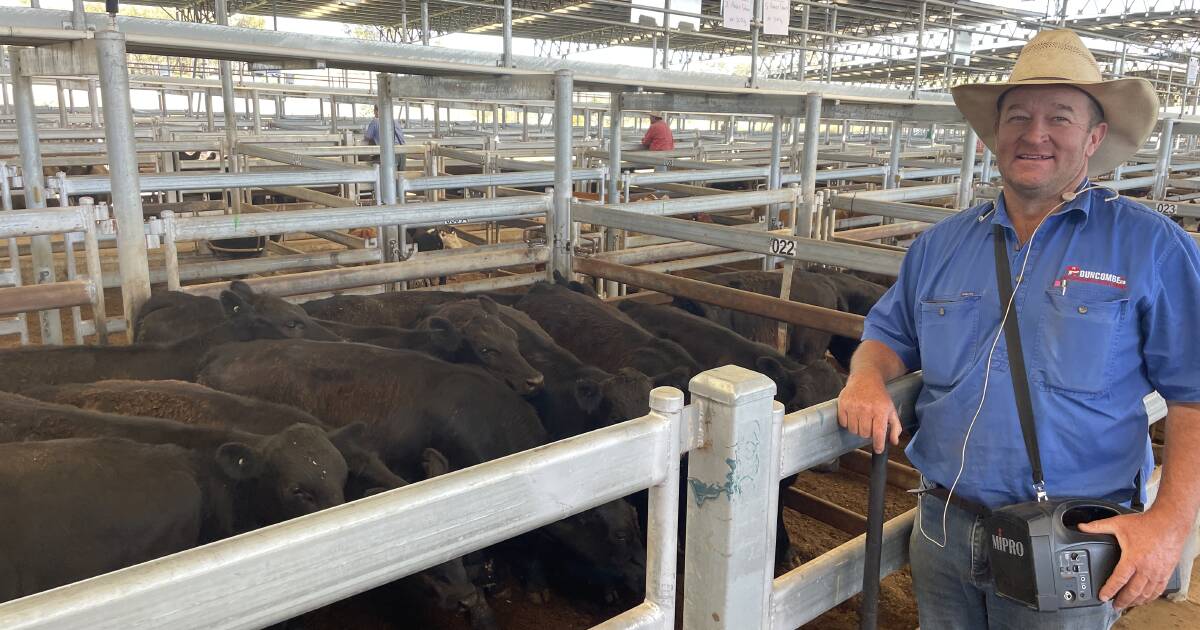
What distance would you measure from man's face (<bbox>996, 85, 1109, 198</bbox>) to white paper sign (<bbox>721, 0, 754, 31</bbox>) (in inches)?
155

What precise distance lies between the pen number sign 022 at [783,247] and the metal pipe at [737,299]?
232mm

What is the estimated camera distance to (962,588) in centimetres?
197

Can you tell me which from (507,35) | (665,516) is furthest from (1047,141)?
(507,35)

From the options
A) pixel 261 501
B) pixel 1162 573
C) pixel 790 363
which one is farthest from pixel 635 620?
pixel 790 363

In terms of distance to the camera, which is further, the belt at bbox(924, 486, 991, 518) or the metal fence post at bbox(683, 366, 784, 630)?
the belt at bbox(924, 486, 991, 518)

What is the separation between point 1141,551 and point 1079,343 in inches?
16.6

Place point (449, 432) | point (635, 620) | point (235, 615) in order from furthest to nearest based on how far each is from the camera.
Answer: point (449, 432) → point (635, 620) → point (235, 615)

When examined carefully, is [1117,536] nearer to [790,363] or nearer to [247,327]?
[790,363]

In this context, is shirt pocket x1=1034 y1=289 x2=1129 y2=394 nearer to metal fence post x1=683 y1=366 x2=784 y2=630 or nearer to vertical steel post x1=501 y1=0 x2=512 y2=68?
metal fence post x1=683 y1=366 x2=784 y2=630

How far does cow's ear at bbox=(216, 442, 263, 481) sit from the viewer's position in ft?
9.17

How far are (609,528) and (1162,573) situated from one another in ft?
6.78

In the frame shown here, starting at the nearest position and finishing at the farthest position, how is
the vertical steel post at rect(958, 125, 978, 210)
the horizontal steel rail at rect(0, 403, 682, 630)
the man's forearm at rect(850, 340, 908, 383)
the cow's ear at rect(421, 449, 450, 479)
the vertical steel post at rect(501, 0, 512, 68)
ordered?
1. the horizontal steel rail at rect(0, 403, 682, 630)
2. the man's forearm at rect(850, 340, 908, 383)
3. the cow's ear at rect(421, 449, 450, 479)
4. the vertical steel post at rect(501, 0, 512, 68)
5. the vertical steel post at rect(958, 125, 978, 210)

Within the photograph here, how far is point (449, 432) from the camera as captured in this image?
3.84 meters

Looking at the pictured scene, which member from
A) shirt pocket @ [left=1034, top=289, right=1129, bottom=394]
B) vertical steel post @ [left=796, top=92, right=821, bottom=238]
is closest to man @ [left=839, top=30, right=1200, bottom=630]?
shirt pocket @ [left=1034, top=289, right=1129, bottom=394]
